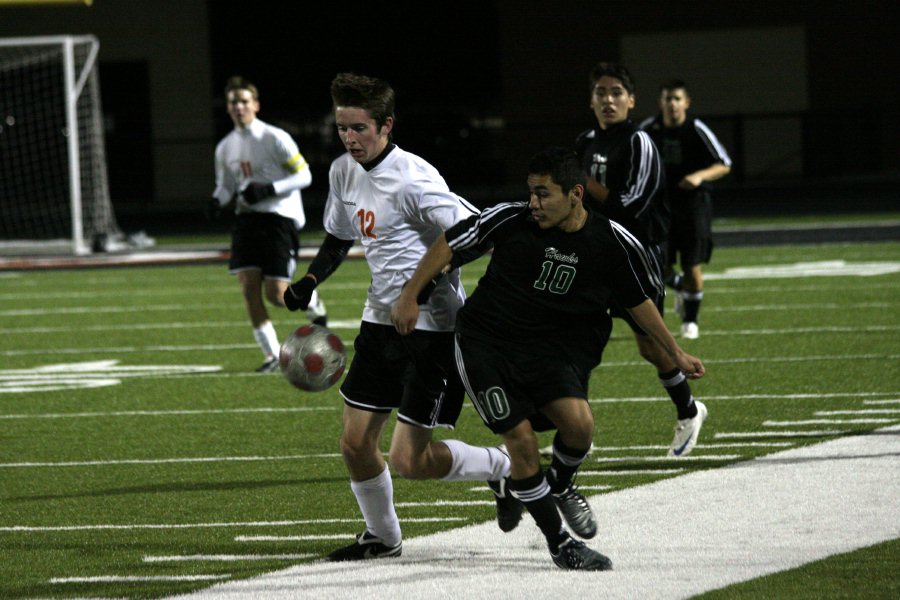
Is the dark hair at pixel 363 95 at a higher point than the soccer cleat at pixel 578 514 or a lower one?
higher

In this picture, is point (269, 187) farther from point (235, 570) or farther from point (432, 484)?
point (235, 570)

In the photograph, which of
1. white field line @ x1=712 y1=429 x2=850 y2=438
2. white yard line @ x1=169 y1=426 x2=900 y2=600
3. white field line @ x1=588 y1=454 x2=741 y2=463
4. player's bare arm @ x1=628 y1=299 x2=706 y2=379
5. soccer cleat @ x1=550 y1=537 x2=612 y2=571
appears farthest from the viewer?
white field line @ x1=712 y1=429 x2=850 y2=438

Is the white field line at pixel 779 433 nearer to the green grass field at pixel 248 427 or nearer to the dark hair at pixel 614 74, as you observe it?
the green grass field at pixel 248 427

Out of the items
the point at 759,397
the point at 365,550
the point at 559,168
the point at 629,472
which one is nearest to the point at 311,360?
the point at 365,550

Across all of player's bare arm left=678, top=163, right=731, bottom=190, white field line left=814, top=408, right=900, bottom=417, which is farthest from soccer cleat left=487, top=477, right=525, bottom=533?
player's bare arm left=678, top=163, right=731, bottom=190

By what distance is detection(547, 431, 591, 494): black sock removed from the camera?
5.84 meters

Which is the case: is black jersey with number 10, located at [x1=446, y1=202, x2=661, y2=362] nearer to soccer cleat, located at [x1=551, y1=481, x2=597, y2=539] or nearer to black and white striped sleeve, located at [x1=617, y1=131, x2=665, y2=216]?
soccer cleat, located at [x1=551, y1=481, x2=597, y2=539]

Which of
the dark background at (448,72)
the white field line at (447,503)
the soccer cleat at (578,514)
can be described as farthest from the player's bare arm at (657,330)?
the dark background at (448,72)

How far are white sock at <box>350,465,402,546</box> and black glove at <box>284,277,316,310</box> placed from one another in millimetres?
742

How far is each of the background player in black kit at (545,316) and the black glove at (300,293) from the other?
1.67 ft

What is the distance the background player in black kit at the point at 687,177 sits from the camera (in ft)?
40.2

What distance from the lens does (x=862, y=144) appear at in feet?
106

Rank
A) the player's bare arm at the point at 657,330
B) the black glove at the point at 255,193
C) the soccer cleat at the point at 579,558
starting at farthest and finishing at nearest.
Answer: the black glove at the point at 255,193
the player's bare arm at the point at 657,330
the soccer cleat at the point at 579,558

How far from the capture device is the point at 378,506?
5.84 meters
